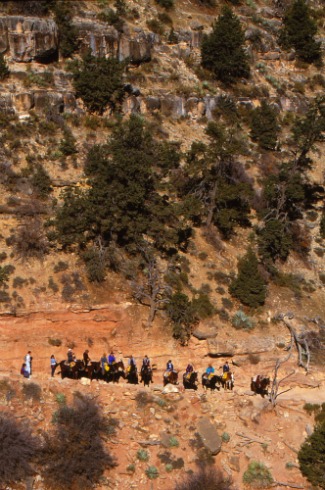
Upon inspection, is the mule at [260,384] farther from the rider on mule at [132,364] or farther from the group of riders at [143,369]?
the rider on mule at [132,364]

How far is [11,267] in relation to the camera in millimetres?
30812

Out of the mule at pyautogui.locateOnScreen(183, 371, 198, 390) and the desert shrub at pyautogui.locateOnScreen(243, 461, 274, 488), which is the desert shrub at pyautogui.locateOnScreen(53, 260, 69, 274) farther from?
the desert shrub at pyautogui.locateOnScreen(243, 461, 274, 488)

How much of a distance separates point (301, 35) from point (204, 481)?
141 feet

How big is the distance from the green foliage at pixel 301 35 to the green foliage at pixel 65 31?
20446mm

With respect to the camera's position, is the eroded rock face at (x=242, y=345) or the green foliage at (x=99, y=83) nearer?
the eroded rock face at (x=242, y=345)

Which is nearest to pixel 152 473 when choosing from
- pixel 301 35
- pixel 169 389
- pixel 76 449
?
pixel 76 449

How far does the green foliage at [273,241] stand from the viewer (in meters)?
36.7

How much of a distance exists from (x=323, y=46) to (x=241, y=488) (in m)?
44.7

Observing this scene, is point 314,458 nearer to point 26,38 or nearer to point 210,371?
point 210,371

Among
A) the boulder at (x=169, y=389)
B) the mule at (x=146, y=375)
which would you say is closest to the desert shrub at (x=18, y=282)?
the mule at (x=146, y=375)

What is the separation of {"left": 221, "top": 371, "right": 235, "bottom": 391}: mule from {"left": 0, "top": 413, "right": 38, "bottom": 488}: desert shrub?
999 cm

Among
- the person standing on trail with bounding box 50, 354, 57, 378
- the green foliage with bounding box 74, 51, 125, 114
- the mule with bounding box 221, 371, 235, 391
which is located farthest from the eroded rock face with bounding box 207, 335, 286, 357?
the green foliage with bounding box 74, 51, 125, 114

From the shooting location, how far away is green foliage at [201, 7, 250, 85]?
161ft

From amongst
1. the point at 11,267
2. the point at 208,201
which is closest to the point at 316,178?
the point at 208,201
